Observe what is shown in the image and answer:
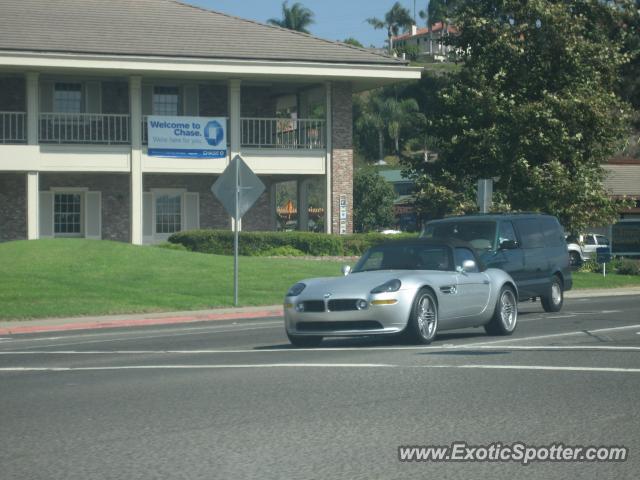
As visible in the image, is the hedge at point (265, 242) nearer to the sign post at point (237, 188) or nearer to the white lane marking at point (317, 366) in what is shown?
the sign post at point (237, 188)

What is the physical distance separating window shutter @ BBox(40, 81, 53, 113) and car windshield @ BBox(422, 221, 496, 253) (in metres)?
23.4

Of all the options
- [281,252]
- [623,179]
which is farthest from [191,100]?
[623,179]

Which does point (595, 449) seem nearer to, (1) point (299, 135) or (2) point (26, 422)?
(2) point (26, 422)

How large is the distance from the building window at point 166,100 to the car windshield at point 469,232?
2320 centimetres

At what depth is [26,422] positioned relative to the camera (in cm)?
909

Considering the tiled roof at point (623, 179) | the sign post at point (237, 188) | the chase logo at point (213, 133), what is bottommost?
the sign post at point (237, 188)

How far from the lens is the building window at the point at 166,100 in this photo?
142ft

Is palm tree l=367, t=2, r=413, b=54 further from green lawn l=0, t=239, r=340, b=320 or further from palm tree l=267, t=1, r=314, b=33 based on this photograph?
green lawn l=0, t=239, r=340, b=320

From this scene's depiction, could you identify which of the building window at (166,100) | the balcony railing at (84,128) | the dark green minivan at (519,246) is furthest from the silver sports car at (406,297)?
the building window at (166,100)

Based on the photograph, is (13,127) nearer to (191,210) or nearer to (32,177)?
(32,177)

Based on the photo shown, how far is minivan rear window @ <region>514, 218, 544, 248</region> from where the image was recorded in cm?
2248

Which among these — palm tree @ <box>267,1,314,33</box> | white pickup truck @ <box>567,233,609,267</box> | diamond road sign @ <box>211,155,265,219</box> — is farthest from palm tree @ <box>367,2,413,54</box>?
diamond road sign @ <box>211,155,265,219</box>

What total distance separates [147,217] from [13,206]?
16.4ft

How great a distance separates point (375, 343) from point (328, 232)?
27307 millimetres
